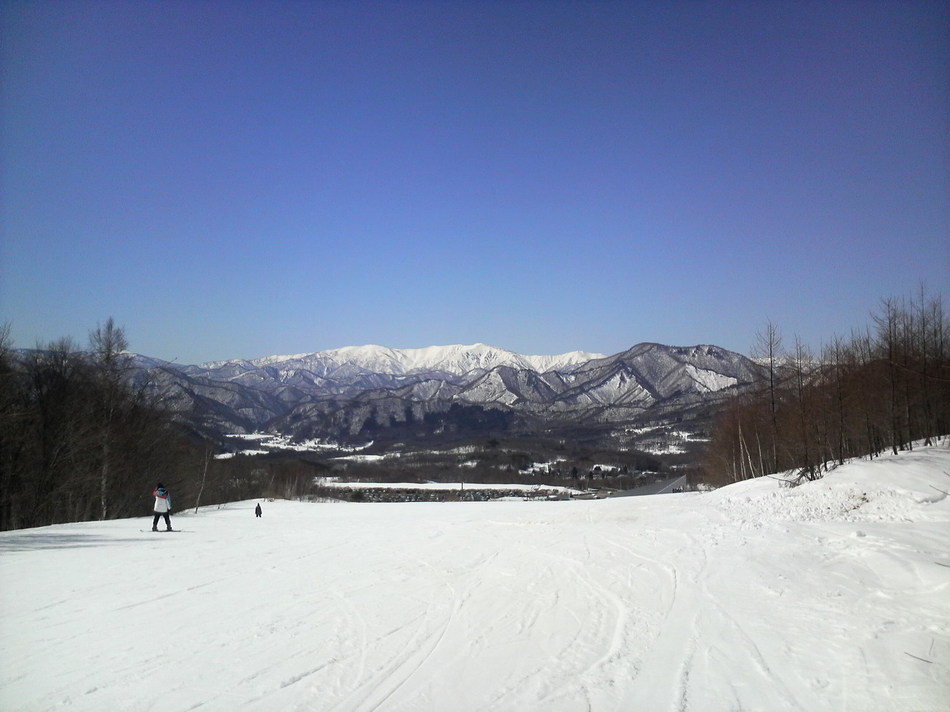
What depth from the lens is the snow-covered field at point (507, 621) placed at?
7051 millimetres

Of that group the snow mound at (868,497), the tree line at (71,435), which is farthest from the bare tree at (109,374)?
the snow mound at (868,497)

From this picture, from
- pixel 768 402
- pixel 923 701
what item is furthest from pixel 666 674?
pixel 768 402

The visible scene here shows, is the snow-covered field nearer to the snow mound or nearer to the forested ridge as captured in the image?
the snow mound

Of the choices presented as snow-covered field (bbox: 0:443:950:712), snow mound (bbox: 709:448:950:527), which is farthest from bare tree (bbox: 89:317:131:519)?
snow mound (bbox: 709:448:950:527)

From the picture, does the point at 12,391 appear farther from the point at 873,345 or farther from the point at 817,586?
the point at 873,345

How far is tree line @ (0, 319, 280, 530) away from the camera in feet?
106

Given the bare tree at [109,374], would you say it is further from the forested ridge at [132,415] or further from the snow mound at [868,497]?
the snow mound at [868,497]

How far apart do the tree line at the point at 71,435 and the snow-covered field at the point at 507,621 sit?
16769mm

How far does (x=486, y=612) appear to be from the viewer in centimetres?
1066

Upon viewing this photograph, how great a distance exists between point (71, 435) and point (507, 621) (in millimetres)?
32681

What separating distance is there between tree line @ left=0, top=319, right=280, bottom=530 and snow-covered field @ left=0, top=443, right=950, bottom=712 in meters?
16.8

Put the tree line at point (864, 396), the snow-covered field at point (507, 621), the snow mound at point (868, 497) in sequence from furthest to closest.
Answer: the tree line at point (864, 396) < the snow mound at point (868, 497) < the snow-covered field at point (507, 621)

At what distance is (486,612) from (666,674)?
373 cm

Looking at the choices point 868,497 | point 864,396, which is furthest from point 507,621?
point 864,396
